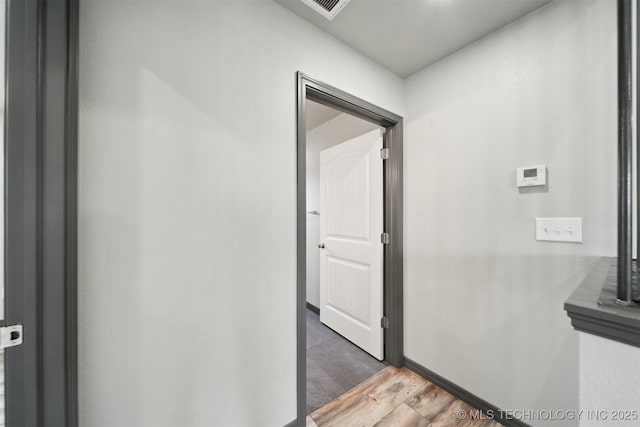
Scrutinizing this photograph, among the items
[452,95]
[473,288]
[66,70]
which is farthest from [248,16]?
[473,288]

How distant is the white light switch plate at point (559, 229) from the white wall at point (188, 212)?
4.60ft

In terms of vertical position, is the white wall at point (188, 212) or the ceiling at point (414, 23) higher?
the ceiling at point (414, 23)

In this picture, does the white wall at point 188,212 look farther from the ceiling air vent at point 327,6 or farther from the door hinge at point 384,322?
the door hinge at point 384,322

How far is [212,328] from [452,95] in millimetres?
2123

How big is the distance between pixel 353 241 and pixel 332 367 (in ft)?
3.60

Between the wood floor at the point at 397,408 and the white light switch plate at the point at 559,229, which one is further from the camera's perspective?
the wood floor at the point at 397,408

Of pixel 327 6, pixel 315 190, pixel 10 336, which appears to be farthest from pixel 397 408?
pixel 327 6

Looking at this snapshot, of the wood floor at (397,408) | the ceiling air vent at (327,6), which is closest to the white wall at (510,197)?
the wood floor at (397,408)

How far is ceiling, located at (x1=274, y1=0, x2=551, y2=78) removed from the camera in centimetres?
134

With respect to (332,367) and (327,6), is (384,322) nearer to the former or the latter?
(332,367)

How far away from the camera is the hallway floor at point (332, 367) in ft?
5.63

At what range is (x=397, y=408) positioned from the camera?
156 cm

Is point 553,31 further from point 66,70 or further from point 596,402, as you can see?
point 66,70

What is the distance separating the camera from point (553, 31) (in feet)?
4.34
